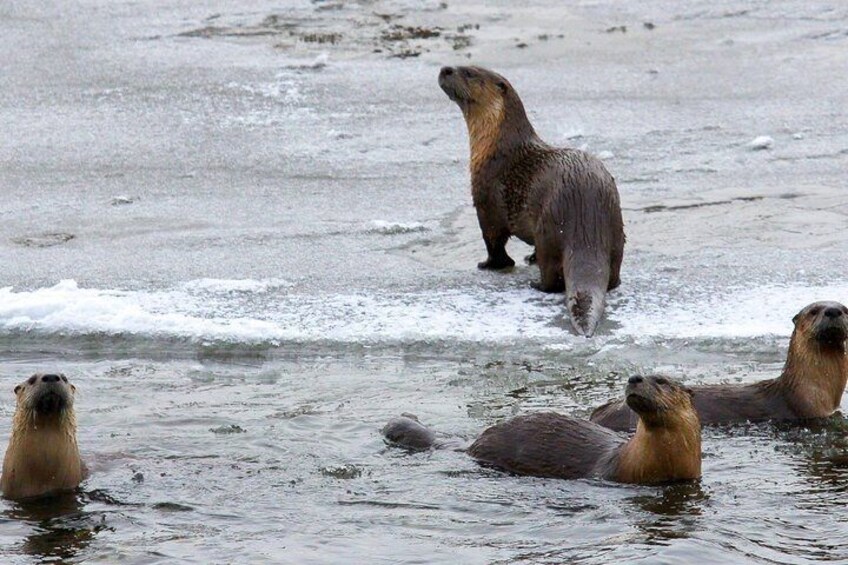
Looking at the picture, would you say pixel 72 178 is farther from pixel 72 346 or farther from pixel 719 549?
pixel 719 549

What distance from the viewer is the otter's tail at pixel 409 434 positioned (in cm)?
579

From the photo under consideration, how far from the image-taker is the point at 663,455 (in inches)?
210

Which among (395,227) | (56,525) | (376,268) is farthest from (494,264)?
(56,525)

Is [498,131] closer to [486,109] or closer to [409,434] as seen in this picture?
[486,109]

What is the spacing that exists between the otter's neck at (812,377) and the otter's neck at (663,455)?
2.65 feet

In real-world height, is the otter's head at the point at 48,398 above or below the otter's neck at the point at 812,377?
above

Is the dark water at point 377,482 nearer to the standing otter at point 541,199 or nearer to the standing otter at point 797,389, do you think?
the standing otter at point 797,389

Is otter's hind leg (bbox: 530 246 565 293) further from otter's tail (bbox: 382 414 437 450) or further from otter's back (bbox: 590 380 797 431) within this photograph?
otter's tail (bbox: 382 414 437 450)

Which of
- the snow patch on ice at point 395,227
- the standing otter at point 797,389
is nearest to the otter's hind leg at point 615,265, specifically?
the snow patch on ice at point 395,227

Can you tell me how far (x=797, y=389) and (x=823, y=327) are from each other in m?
0.25

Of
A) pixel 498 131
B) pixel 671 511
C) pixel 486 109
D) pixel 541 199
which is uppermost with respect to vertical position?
pixel 486 109

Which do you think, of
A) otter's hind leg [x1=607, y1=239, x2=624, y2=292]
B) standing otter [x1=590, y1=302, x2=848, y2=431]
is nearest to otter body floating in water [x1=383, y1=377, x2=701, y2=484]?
standing otter [x1=590, y1=302, x2=848, y2=431]

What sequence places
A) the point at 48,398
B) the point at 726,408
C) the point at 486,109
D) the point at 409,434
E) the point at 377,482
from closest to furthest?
the point at 48,398 → the point at 377,482 → the point at 409,434 → the point at 726,408 → the point at 486,109

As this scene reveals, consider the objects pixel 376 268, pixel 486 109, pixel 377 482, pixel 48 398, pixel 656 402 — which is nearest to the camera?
pixel 656 402
